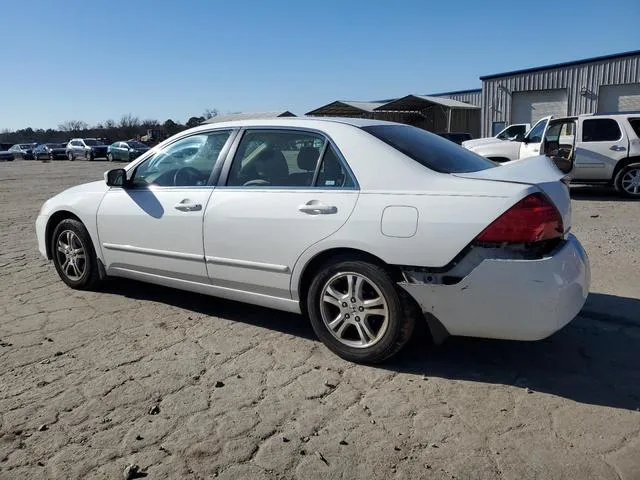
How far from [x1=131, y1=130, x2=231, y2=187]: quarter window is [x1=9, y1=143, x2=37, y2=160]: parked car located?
183 ft

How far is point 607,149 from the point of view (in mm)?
11680

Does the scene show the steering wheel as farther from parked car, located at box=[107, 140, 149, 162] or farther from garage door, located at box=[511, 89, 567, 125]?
parked car, located at box=[107, 140, 149, 162]

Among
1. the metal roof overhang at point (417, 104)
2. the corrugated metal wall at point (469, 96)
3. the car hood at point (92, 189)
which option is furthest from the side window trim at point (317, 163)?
the corrugated metal wall at point (469, 96)

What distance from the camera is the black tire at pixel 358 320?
11.0ft

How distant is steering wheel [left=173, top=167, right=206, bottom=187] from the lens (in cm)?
436

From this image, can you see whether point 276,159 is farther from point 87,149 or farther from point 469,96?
point 87,149

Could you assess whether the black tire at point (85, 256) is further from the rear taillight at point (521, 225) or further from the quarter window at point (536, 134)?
the quarter window at point (536, 134)

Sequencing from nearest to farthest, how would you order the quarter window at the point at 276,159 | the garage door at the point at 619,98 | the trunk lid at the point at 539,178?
the trunk lid at the point at 539,178 → the quarter window at the point at 276,159 → the garage door at the point at 619,98

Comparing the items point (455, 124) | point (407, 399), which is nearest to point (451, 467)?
point (407, 399)

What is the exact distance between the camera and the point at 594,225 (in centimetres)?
859

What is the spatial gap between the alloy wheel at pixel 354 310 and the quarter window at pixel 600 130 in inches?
404

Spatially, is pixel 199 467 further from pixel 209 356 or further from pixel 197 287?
pixel 197 287

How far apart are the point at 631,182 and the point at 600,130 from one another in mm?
1276

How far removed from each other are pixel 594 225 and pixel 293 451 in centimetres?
745
